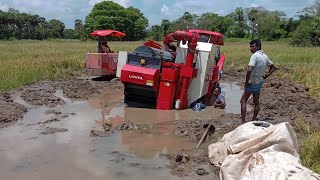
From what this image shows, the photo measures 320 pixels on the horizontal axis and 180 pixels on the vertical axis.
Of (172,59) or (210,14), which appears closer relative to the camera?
(172,59)

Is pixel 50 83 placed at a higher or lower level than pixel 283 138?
lower

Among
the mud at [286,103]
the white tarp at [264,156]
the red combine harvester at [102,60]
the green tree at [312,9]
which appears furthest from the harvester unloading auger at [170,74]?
the green tree at [312,9]

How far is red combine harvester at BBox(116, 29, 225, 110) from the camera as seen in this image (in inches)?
360

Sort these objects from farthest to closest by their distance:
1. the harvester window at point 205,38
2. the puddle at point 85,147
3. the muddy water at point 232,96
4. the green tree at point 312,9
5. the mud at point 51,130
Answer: the green tree at point 312,9, the harvester window at point 205,38, the muddy water at point 232,96, the mud at point 51,130, the puddle at point 85,147

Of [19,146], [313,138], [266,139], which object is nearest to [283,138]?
[266,139]

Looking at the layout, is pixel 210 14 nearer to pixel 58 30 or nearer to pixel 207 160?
pixel 58 30

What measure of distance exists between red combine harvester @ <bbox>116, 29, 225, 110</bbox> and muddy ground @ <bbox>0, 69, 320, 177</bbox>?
96cm

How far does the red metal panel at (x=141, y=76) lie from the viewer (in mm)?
9070

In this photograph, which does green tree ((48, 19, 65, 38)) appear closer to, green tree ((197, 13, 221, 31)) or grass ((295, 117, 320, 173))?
green tree ((197, 13, 221, 31))

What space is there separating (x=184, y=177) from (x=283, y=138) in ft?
4.92

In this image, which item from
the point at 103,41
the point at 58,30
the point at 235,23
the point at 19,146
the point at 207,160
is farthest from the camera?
the point at 58,30

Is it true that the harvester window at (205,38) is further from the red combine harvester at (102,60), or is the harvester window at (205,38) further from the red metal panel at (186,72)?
the red combine harvester at (102,60)

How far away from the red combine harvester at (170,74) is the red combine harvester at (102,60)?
411 cm

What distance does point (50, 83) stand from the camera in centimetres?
1352
